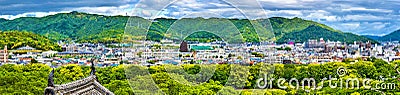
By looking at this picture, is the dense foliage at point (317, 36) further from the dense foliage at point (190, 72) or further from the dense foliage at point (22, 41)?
the dense foliage at point (190, 72)

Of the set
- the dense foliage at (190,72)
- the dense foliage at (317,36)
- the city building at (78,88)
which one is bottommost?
the dense foliage at (317,36)

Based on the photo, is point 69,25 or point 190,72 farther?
point 69,25

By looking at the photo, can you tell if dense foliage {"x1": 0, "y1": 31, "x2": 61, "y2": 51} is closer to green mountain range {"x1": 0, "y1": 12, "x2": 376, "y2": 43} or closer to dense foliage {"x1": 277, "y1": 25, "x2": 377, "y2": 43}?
green mountain range {"x1": 0, "y1": 12, "x2": 376, "y2": 43}

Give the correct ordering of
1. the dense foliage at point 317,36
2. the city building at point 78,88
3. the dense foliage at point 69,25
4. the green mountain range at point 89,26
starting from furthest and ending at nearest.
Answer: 1. the dense foliage at point 317,36
2. the green mountain range at point 89,26
3. the dense foliage at point 69,25
4. the city building at point 78,88

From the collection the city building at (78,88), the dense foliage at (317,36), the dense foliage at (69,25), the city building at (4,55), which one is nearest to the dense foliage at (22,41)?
the city building at (4,55)

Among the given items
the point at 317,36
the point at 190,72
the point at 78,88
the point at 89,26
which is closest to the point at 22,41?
the point at 89,26

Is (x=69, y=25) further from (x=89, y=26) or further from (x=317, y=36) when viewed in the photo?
(x=317, y=36)

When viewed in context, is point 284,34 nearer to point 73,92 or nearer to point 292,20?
point 292,20
